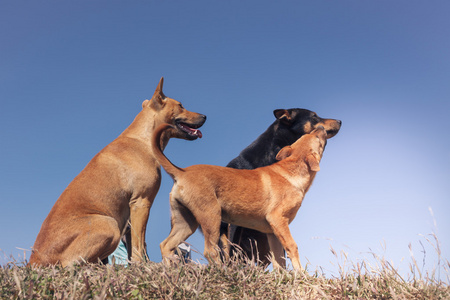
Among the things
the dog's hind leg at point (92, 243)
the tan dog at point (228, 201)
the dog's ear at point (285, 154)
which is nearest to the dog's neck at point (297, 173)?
the tan dog at point (228, 201)

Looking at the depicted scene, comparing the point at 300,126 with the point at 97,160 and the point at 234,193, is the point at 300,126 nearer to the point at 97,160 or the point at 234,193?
the point at 234,193

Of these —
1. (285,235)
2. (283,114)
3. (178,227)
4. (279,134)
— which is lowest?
(178,227)

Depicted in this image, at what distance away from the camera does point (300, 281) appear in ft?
13.3

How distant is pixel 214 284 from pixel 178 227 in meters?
1.53

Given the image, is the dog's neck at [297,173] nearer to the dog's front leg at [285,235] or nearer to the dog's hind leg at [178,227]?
the dog's front leg at [285,235]

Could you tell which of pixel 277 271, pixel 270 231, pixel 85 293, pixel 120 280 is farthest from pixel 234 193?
pixel 85 293

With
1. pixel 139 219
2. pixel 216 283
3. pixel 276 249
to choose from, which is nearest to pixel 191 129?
pixel 139 219

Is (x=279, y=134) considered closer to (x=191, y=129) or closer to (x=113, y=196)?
(x=191, y=129)

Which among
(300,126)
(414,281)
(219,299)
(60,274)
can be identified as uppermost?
(300,126)

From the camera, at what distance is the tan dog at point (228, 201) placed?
4.91 meters

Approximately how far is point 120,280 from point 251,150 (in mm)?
4245

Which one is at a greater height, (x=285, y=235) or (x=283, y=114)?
(x=283, y=114)

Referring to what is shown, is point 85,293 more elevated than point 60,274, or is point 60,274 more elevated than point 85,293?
point 85,293

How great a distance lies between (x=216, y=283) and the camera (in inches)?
146
